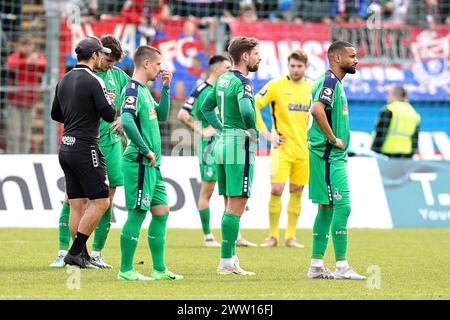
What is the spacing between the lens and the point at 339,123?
32.3ft

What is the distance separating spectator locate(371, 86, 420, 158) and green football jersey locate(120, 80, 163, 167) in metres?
10.3

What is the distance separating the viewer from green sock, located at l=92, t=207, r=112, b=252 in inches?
437

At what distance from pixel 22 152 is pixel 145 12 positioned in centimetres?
387

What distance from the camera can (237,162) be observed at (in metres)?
10.0

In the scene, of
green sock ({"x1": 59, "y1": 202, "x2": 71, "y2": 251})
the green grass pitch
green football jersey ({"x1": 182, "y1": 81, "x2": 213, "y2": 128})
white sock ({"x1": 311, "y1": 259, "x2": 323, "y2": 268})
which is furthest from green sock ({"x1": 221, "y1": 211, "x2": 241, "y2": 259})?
green football jersey ({"x1": 182, "y1": 81, "x2": 213, "y2": 128})

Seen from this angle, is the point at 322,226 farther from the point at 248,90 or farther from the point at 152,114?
the point at 152,114

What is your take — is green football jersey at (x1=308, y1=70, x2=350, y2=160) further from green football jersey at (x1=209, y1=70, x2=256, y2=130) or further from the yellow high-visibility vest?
the yellow high-visibility vest

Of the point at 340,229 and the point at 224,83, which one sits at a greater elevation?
the point at 224,83

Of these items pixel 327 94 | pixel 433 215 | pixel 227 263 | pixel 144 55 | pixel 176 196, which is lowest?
pixel 433 215

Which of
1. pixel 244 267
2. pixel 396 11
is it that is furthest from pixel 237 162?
pixel 396 11

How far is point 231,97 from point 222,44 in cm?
1077

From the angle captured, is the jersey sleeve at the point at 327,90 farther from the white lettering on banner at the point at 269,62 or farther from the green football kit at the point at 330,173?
the white lettering on banner at the point at 269,62

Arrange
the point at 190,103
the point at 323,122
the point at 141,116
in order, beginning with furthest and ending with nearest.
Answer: the point at 190,103 < the point at 323,122 < the point at 141,116
